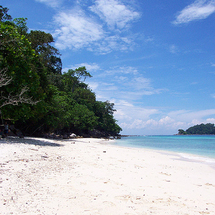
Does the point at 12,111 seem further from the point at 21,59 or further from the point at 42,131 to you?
the point at 42,131

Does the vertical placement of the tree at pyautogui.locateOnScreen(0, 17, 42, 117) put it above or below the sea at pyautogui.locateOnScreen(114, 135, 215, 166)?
above

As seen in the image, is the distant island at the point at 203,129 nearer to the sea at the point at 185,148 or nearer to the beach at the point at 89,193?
the sea at the point at 185,148

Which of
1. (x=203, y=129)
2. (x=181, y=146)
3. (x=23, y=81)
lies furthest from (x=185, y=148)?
(x=203, y=129)

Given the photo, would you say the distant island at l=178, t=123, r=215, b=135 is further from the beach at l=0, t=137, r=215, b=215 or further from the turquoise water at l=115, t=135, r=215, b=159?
the beach at l=0, t=137, r=215, b=215

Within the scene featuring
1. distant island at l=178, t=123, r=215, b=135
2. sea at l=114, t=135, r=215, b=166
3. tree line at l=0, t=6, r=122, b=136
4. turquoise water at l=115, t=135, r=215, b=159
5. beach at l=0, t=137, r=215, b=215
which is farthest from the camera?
distant island at l=178, t=123, r=215, b=135

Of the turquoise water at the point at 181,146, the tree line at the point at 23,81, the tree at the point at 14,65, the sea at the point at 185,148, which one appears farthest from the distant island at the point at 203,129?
the tree at the point at 14,65

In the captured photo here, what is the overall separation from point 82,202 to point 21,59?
11.6 m

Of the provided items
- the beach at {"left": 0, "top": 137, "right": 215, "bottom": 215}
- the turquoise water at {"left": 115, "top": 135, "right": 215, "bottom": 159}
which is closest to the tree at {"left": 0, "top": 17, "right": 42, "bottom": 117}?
the beach at {"left": 0, "top": 137, "right": 215, "bottom": 215}

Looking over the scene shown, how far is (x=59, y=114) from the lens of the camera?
23078mm

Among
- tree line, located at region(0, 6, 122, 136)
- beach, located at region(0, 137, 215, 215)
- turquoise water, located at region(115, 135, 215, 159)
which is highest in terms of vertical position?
tree line, located at region(0, 6, 122, 136)

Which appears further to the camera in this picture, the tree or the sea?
the sea

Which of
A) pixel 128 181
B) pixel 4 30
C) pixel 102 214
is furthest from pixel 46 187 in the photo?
pixel 4 30

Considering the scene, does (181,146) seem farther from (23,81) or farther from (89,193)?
(89,193)

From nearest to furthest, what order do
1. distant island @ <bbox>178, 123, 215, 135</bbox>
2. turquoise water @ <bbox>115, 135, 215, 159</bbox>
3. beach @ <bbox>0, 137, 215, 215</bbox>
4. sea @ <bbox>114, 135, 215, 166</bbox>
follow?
beach @ <bbox>0, 137, 215, 215</bbox> → sea @ <bbox>114, 135, 215, 166</bbox> → turquoise water @ <bbox>115, 135, 215, 159</bbox> → distant island @ <bbox>178, 123, 215, 135</bbox>
